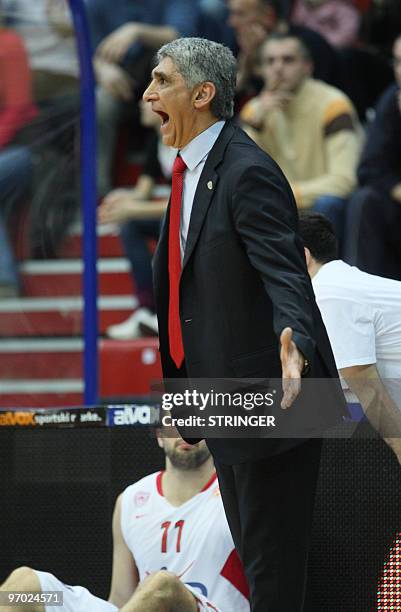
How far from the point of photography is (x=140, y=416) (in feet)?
11.4

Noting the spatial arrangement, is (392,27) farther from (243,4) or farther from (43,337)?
(43,337)

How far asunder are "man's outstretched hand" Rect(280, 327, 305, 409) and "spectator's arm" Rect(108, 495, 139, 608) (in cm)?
90

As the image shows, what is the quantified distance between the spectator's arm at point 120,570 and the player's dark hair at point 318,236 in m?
0.85

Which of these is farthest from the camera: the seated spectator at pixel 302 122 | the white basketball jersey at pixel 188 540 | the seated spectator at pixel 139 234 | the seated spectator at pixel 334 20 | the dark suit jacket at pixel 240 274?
the seated spectator at pixel 334 20

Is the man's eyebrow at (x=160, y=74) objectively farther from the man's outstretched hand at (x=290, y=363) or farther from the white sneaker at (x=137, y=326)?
the white sneaker at (x=137, y=326)

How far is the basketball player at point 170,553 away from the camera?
3367mm

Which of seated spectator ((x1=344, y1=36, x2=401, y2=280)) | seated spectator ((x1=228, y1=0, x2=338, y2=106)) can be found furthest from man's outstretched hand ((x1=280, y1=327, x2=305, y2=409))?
seated spectator ((x1=228, y1=0, x2=338, y2=106))

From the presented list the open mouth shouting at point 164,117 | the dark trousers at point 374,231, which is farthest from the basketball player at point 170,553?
the dark trousers at point 374,231

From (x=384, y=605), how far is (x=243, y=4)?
12.3ft

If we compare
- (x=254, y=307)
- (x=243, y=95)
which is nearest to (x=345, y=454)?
(x=254, y=307)

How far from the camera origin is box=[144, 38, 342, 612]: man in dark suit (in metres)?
2.93

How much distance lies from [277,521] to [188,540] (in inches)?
22.6

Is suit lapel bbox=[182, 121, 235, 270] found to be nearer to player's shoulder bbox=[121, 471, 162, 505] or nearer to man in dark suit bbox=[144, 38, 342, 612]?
man in dark suit bbox=[144, 38, 342, 612]

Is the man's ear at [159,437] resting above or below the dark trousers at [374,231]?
below
